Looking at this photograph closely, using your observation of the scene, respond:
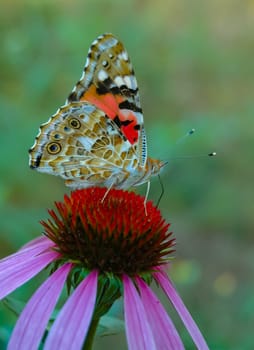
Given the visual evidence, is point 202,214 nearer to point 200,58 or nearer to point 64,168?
point 200,58

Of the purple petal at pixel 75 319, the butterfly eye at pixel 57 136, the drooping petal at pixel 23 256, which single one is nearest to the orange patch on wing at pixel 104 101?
the butterfly eye at pixel 57 136

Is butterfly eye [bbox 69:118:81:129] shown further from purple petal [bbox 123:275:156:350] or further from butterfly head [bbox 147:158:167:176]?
purple petal [bbox 123:275:156:350]

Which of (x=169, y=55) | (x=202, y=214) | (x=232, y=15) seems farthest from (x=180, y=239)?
(x=232, y=15)

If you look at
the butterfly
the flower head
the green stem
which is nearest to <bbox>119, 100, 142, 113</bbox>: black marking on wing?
the butterfly

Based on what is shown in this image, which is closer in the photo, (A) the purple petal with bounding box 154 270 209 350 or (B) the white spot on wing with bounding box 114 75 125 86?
(A) the purple petal with bounding box 154 270 209 350

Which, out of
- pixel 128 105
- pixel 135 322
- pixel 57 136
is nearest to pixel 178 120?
pixel 128 105

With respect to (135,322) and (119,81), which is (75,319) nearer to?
(135,322)

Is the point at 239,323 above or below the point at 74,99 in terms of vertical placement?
below
